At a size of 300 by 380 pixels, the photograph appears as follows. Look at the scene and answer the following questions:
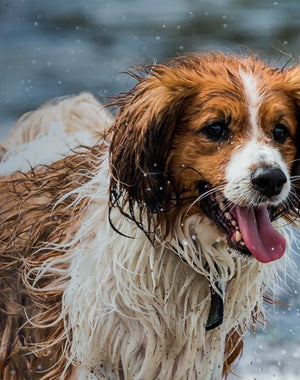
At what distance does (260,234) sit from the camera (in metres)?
3.16

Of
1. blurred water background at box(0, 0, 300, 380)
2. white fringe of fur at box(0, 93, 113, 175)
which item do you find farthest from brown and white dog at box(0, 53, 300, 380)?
blurred water background at box(0, 0, 300, 380)

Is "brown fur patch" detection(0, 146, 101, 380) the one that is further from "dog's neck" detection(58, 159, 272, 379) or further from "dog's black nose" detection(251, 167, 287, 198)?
"dog's black nose" detection(251, 167, 287, 198)

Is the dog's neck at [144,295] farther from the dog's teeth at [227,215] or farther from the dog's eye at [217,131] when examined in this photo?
the dog's eye at [217,131]

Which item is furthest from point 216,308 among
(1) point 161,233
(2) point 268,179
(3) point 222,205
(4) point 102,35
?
(4) point 102,35

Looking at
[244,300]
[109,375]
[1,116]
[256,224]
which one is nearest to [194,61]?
[256,224]

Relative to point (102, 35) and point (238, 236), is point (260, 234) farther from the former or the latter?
point (102, 35)

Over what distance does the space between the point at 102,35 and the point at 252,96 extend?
17.1 feet

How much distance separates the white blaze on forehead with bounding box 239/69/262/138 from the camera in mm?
3070

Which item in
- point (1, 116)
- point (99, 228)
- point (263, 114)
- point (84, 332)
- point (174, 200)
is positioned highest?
point (263, 114)

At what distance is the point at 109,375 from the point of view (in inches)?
136

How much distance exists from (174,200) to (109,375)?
83 centimetres

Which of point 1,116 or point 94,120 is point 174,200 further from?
point 1,116

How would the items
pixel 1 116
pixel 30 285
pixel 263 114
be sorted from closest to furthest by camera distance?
pixel 263 114 → pixel 30 285 → pixel 1 116

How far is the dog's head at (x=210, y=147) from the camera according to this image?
10.0ft
